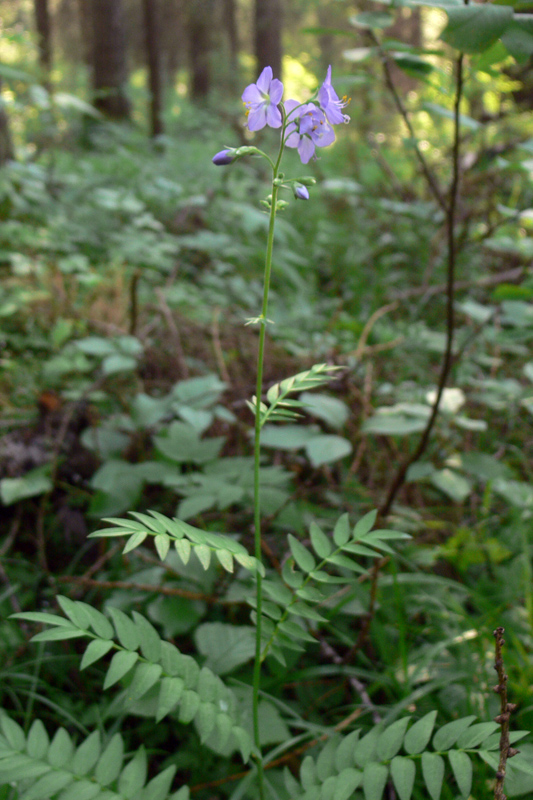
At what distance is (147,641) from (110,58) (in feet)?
32.7

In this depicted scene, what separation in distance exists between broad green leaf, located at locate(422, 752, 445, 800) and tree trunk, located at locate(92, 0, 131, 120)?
9.42 meters

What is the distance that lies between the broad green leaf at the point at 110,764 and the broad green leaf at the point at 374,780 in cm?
35

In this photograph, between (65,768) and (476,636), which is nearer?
(65,768)

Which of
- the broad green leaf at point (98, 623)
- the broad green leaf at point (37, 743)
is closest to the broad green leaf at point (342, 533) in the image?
the broad green leaf at point (98, 623)

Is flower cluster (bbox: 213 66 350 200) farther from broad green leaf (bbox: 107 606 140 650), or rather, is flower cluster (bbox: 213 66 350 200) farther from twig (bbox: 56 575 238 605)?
twig (bbox: 56 575 238 605)

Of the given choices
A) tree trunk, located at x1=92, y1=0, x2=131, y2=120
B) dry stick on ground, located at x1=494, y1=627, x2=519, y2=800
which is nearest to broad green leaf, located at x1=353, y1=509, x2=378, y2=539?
dry stick on ground, located at x1=494, y1=627, x2=519, y2=800

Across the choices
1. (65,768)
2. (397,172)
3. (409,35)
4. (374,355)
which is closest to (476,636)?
(65,768)

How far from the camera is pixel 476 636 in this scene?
4.25 ft

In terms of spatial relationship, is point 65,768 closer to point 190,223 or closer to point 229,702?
point 229,702

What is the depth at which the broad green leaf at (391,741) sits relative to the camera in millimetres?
779

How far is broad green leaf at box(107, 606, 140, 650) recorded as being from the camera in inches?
30.6

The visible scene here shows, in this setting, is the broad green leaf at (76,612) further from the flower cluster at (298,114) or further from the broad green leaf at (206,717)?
the flower cluster at (298,114)

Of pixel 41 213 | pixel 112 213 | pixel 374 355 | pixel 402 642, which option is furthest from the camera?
pixel 112 213

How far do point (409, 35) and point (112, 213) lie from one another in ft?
26.7
